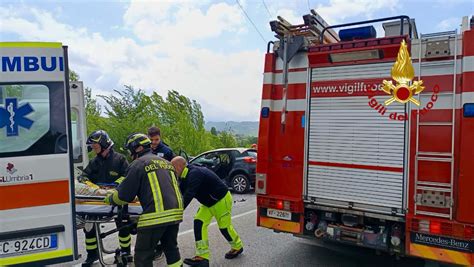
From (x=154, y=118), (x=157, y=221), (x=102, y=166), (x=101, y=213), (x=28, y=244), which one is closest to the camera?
(x=28, y=244)

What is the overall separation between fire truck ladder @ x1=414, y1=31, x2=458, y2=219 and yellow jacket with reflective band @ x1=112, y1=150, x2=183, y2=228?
8.09 ft

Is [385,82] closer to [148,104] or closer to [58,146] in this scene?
[58,146]

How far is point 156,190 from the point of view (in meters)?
3.73

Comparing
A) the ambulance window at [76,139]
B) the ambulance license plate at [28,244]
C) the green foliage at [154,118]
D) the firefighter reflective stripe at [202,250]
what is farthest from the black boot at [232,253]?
the green foliage at [154,118]

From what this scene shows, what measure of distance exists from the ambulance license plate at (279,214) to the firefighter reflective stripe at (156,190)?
1709 millimetres

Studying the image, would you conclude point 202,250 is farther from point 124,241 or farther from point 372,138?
point 372,138

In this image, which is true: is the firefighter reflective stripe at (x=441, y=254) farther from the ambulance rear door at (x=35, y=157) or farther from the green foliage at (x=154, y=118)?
the green foliage at (x=154, y=118)

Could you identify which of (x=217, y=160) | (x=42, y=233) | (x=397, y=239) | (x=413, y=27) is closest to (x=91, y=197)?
(x=42, y=233)

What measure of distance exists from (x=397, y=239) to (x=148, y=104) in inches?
1263

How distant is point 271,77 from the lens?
16.4 ft

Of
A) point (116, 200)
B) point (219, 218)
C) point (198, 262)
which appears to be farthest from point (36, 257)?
point (219, 218)

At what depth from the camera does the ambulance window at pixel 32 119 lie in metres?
3.30

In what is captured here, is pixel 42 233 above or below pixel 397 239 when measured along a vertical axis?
above

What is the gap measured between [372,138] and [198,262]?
2559 millimetres
